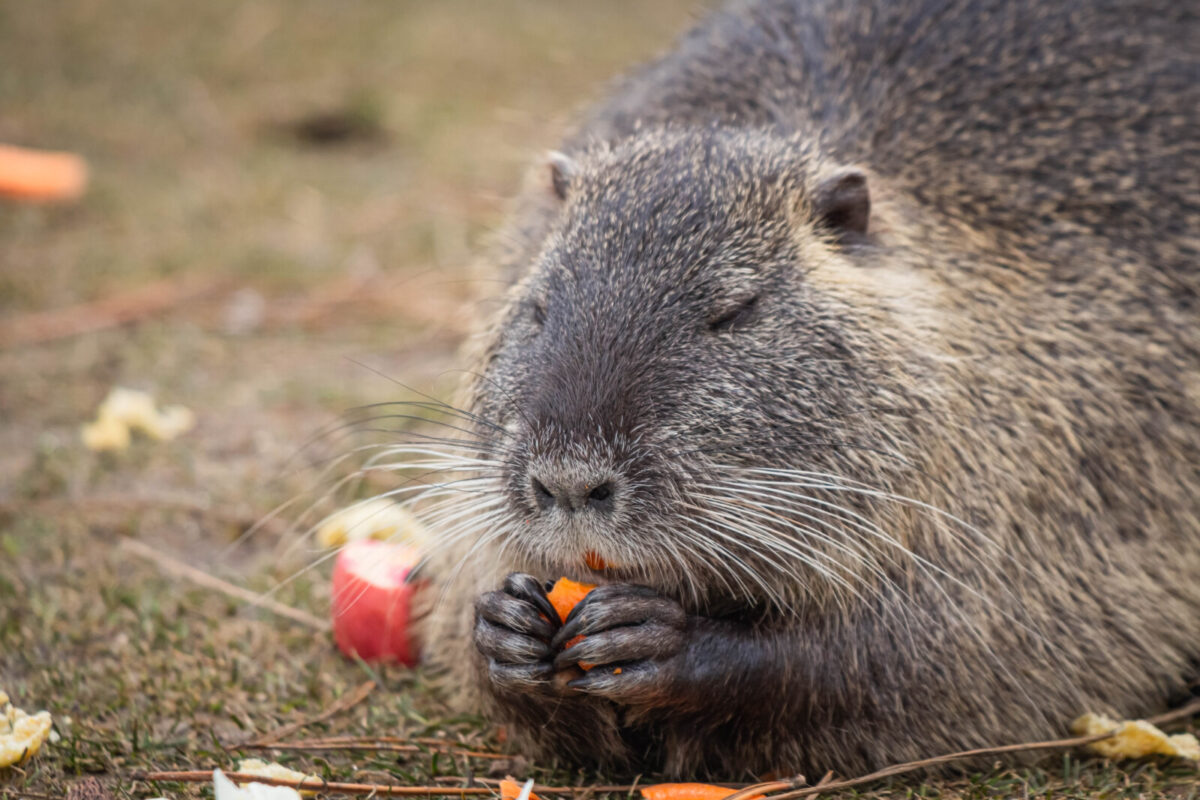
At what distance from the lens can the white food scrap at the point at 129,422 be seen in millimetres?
4312

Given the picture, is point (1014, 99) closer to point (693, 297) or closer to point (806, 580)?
point (693, 297)

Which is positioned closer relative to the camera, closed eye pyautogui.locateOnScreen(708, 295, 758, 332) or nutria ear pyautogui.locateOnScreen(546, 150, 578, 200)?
closed eye pyautogui.locateOnScreen(708, 295, 758, 332)

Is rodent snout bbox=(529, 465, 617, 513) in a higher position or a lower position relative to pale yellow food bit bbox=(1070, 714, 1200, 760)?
higher

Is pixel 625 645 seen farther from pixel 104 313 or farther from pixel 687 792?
pixel 104 313

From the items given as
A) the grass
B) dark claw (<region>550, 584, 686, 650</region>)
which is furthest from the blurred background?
dark claw (<region>550, 584, 686, 650</region>)

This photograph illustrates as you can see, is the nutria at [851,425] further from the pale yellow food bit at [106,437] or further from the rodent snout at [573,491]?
the pale yellow food bit at [106,437]

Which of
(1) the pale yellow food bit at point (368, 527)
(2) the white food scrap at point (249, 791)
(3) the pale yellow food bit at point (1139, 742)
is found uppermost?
(2) the white food scrap at point (249, 791)

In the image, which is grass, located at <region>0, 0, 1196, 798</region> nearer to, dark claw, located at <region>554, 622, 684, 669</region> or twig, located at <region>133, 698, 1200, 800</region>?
twig, located at <region>133, 698, 1200, 800</region>

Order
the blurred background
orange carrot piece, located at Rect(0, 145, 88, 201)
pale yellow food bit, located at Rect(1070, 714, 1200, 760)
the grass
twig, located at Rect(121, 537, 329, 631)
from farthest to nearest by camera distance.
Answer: orange carrot piece, located at Rect(0, 145, 88, 201)
twig, located at Rect(121, 537, 329, 631)
the blurred background
the grass
pale yellow food bit, located at Rect(1070, 714, 1200, 760)

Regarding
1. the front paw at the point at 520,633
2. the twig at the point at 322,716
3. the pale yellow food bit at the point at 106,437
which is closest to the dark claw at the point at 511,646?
the front paw at the point at 520,633

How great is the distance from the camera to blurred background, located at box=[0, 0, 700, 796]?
3.09 meters

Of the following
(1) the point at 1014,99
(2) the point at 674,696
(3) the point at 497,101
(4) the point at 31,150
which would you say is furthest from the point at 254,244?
(2) the point at 674,696

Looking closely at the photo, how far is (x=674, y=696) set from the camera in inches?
96.3

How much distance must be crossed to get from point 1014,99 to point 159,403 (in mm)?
3172
